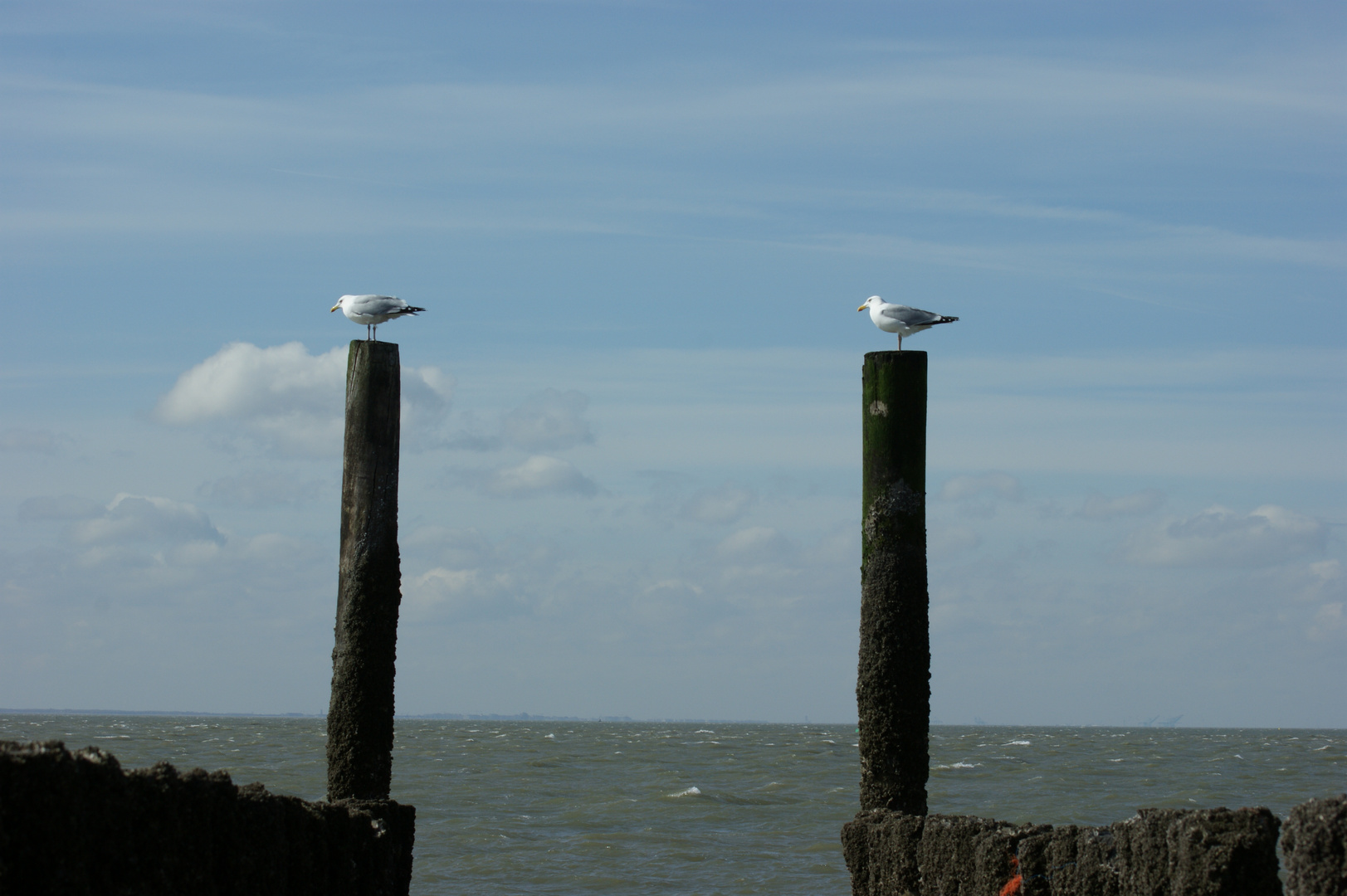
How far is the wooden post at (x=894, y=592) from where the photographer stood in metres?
7.96

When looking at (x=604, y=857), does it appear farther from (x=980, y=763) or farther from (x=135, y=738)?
(x=135, y=738)

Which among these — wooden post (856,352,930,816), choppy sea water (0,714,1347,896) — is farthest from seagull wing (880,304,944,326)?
choppy sea water (0,714,1347,896)

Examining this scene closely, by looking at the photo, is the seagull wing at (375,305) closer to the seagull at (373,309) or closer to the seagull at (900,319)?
the seagull at (373,309)

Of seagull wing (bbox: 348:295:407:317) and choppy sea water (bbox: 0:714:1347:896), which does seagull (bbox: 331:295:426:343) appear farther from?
choppy sea water (bbox: 0:714:1347:896)

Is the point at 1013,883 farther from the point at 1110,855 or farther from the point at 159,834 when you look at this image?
the point at 159,834

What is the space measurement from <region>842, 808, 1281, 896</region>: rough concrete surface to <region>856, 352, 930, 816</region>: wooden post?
1.10 ft

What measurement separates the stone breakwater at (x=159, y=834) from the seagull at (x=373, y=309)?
4.25 m

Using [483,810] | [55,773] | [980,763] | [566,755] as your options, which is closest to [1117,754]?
[980,763]

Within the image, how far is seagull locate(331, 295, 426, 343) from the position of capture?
10039 mm

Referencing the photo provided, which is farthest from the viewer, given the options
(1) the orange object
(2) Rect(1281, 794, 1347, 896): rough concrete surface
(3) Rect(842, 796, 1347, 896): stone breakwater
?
(1) the orange object

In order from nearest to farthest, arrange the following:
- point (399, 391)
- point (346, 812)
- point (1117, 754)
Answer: point (346, 812) < point (399, 391) < point (1117, 754)

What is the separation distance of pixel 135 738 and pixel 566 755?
78.5 ft

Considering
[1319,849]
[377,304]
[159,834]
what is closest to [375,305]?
[377,304]

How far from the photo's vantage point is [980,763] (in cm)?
4303
